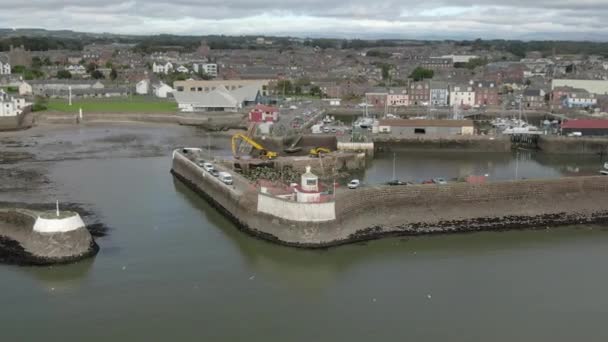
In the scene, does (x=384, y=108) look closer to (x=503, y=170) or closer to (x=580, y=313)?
(x=503, y=170)

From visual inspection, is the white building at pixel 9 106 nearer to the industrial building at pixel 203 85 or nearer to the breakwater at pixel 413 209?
the industrial building at pixel 203 85

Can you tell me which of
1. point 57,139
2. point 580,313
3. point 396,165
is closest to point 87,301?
point 580,313

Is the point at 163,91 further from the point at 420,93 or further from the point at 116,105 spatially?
the point at 420,93

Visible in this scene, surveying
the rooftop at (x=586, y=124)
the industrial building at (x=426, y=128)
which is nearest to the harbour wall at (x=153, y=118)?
the industrial building at (x=426, y=128)

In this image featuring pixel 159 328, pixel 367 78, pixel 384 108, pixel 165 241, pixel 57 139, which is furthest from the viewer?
pixel 367 78

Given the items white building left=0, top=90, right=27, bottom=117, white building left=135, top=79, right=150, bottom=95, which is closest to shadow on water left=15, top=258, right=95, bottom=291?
white building left=0, top=90, right=27, bottom=117
